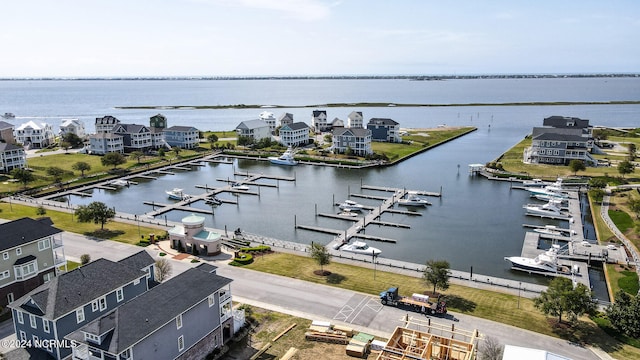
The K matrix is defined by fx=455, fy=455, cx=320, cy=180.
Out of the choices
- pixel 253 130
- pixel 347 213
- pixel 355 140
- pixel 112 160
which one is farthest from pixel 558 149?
pixel 112 160

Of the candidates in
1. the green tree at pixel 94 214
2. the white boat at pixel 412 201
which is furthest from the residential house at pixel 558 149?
the green tree at pixel 94 214

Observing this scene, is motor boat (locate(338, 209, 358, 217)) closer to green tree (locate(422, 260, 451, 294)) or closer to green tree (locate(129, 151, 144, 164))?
green tree (locate(422, 260, 451, 294))

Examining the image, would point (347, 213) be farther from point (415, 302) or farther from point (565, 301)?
point (565, 301)

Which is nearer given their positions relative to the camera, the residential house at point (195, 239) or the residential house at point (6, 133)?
the residential house at point (195, 239)

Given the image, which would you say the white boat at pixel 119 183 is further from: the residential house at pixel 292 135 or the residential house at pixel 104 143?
the residential house at pixel 292 135

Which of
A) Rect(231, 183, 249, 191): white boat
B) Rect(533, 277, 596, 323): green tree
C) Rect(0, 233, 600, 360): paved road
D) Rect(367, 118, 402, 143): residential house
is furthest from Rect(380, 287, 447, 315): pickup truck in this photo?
Rect(367, 118, 402, 143): residential house
